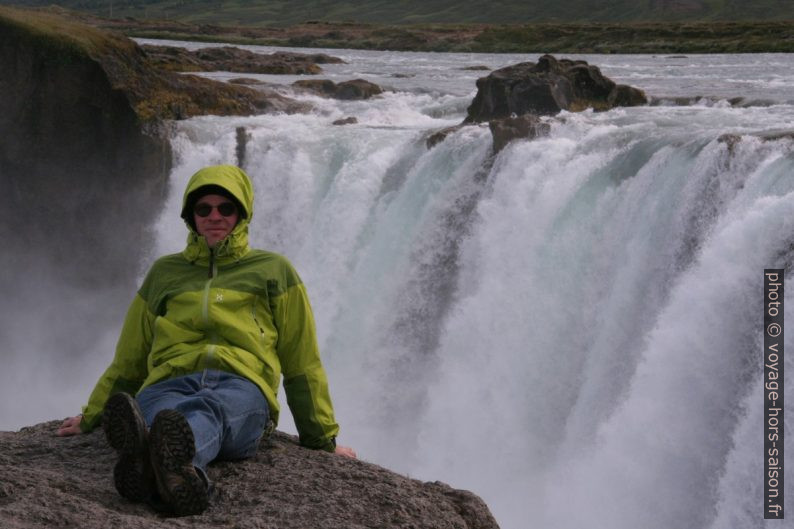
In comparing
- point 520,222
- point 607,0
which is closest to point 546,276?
point 520,222

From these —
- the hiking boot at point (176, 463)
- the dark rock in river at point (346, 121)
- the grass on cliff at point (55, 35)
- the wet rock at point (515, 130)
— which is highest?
the dark rock in river at point (346, 121)

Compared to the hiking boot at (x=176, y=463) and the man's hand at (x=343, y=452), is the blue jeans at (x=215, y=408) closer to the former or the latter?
the hiking boot at (x=176, y=463)

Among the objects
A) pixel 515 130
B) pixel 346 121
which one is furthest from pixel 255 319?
pixel 346 121

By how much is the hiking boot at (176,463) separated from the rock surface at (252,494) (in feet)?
0.22

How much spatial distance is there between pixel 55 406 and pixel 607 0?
107 m

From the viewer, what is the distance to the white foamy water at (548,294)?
902cm

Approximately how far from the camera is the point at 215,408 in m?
4.13

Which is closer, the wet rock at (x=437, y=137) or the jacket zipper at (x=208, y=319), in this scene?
the jacket zipper at (x=208, y=319)

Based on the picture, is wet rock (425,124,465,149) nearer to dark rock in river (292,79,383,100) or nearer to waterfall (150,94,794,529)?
waterfall (150,94,794,529)

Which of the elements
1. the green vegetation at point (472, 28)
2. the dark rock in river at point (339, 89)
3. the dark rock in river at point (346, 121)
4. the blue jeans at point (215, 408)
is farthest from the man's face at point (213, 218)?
the green vegetation at point (472, 28)

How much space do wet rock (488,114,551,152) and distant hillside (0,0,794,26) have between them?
9237 centimetres

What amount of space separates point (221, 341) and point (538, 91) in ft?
49.2

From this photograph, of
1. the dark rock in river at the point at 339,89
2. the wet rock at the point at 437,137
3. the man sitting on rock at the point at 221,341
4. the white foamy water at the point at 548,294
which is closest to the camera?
the man sitting on rock at the point at 221,341

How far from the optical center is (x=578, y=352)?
11.2m
